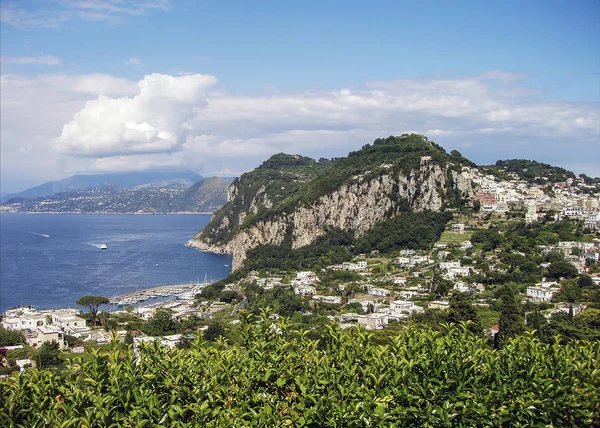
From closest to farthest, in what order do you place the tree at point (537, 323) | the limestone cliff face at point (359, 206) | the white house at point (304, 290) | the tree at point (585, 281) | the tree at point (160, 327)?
the tree at point (537, 323)
the tree at point (160, 327)
the tree at point (585, 281)
the white house at point (304, 290)
the limestone cliff face at point (359, 206)

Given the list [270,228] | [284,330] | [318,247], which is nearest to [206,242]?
[270,228]

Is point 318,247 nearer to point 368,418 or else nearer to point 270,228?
point 270,228

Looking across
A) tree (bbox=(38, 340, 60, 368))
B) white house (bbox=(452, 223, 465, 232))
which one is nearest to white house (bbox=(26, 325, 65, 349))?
tree (bbox=(38, 340, 60, 368))

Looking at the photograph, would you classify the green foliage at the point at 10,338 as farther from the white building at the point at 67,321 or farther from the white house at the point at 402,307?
the white house at the point at 402,307

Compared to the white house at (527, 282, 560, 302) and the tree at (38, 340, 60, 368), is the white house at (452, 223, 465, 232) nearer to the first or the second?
the white house at (527, 282, 560, 302)

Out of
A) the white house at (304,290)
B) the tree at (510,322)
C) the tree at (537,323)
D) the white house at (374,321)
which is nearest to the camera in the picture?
the tree at (510,322)

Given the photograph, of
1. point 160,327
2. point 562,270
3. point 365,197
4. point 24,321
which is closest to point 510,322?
point 562,270

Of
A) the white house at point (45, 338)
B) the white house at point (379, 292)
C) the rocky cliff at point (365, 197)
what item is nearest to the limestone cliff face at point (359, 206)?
the rocky cliff at point (365, 197)
